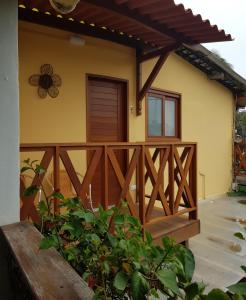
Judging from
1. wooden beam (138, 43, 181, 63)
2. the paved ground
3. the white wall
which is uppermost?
wooden beam (138, 43, 181, 63)

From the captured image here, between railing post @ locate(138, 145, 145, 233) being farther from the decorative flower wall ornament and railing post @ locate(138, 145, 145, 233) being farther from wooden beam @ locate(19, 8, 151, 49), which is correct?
wooden beam @ locate(19, 8, 151, 49)

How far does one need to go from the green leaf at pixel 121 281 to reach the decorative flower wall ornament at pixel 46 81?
360 centimetres

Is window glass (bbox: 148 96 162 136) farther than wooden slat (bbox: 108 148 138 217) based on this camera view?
Yes

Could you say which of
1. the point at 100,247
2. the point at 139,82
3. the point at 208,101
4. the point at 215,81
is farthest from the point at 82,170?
the point at 215,81

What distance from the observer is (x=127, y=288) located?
1062 millimetres

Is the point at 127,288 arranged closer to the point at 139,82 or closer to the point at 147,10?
the point at 147,10

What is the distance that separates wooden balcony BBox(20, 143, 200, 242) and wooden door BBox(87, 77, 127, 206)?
0.25ft

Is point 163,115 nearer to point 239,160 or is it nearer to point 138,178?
point 138,178

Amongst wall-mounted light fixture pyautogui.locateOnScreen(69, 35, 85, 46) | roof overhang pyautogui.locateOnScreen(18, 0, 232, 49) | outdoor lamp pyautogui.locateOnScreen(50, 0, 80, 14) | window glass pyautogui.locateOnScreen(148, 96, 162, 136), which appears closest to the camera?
outdoor lamp pyautogui.locateOnScreen(50, 0, 80, 14)

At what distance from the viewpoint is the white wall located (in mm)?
1802

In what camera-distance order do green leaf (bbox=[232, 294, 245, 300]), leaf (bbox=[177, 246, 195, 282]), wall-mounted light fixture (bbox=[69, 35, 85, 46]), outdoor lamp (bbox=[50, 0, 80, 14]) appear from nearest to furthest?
1. green leaf (bbox=[232, 294, 245, 300])
2. leaf (bbox=[177, 246, 195, 282])
3. outdoor lamp (bbox=[50, 0, 80, 14])
4. wall-mounted light fixture (bbox=[69, 35, 85, 46])

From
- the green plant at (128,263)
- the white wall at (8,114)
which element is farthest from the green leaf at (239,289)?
the white wall at (8,114)

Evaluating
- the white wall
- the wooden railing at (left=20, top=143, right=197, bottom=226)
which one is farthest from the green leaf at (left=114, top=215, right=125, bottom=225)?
the wooden railing at (left=20, top=143, right=197, bottom=226)

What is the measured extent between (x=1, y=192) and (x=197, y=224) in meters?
3.25
